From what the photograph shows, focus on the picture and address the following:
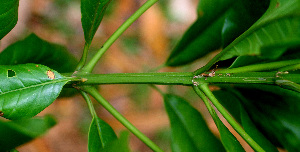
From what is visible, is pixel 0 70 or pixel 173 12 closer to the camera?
pixel 0 70

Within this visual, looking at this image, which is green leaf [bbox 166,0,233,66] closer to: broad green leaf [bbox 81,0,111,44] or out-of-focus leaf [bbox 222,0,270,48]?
out-of-focus leaf [bbox 222,0,270,48]

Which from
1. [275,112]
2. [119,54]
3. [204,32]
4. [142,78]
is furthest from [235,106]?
[119,54]

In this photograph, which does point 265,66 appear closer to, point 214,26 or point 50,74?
point 214,26

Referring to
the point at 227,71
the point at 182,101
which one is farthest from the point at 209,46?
the point at 227,71

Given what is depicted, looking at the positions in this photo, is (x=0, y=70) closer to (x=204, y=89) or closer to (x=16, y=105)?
(x=16, y=105)

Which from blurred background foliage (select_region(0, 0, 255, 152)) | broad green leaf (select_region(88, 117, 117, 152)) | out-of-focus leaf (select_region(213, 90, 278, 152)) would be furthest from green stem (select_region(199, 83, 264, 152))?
blurred background foliage (select_region(0, 0, 255, 152))

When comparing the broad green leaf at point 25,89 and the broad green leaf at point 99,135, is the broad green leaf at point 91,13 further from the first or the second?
the broad green leaf at point 99,135
